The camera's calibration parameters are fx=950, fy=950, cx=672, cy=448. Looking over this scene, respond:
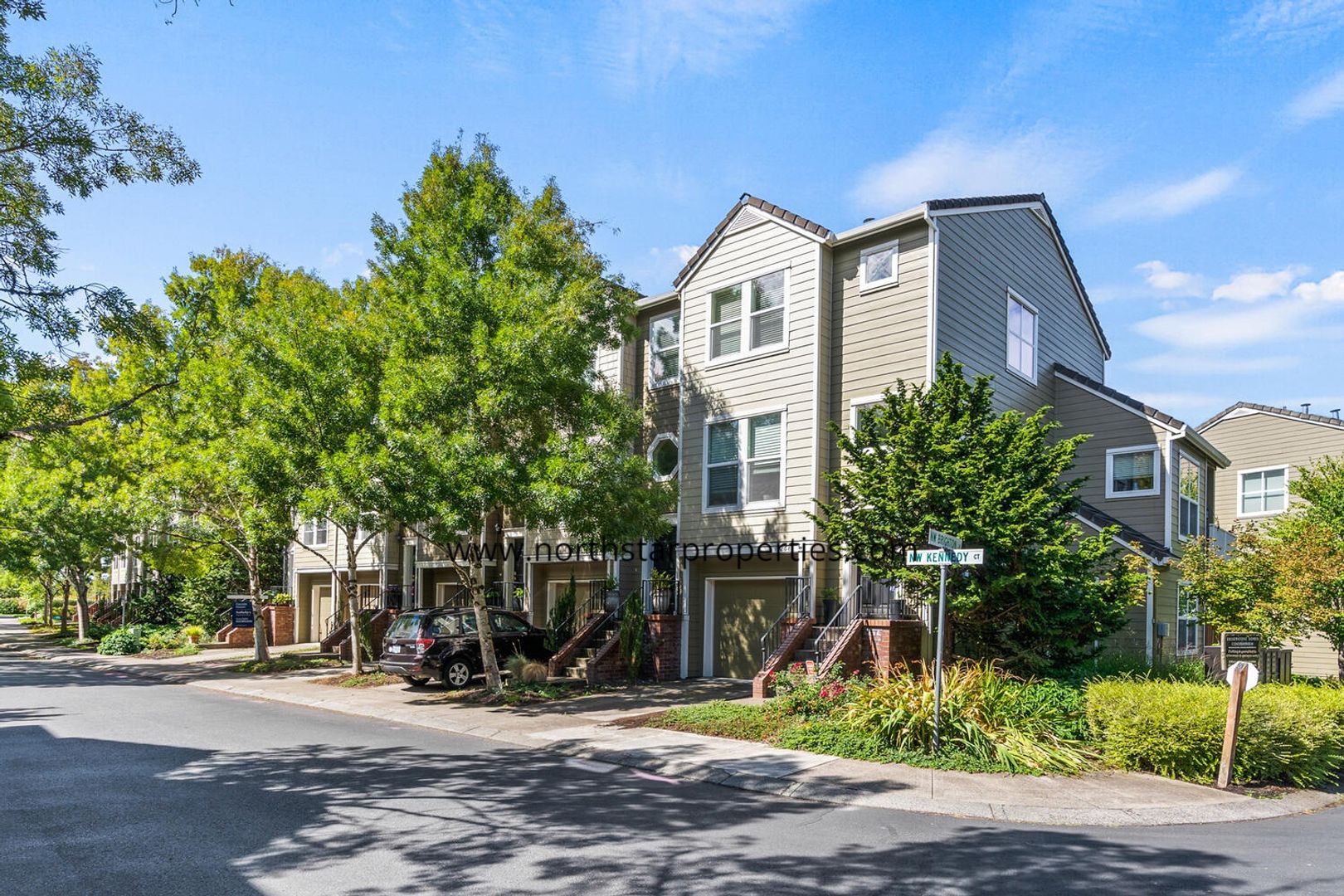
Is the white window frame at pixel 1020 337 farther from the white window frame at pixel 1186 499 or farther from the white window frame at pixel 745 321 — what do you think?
the white window frame at pixel 745 321

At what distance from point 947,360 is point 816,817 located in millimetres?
7756

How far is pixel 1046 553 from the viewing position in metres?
12.7

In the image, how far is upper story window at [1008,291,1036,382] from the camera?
63.0 ft

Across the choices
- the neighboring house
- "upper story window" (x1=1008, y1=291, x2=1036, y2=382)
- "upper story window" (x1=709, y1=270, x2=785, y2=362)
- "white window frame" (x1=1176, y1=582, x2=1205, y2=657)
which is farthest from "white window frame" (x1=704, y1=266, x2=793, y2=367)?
the neighboring house

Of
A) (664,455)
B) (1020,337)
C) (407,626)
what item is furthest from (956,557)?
(407,626)

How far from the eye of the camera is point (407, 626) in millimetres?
18859

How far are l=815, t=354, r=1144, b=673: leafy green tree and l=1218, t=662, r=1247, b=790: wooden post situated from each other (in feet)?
9.00

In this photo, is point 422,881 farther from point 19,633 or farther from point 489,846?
point 19,633

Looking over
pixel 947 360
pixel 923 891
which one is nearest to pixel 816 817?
pixel 923 891

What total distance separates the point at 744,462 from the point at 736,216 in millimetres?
5125

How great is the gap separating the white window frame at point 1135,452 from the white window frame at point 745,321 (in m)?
7.45

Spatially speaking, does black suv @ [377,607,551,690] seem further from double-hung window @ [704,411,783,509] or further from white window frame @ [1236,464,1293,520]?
white window frame @ [1236,464,1293,520]

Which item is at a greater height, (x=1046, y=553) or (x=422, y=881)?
(x=1046, y=553)

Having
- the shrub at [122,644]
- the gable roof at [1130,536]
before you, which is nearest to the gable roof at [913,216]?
the gable roof at [1130,536]
